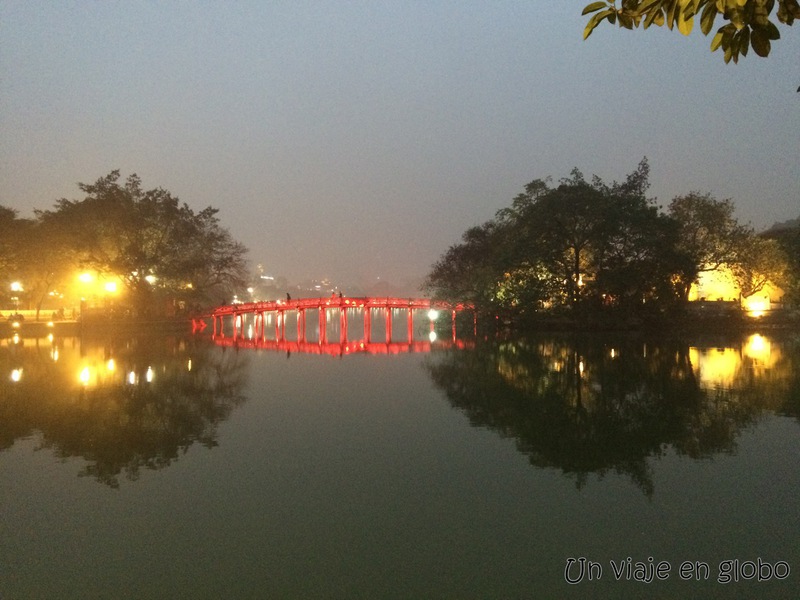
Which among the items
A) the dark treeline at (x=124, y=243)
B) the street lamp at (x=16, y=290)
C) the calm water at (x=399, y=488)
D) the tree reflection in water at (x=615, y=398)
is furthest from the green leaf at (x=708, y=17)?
the street lamp at (x=16, y=290)

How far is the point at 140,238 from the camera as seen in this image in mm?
33031

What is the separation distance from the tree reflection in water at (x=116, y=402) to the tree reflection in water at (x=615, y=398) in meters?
4.97

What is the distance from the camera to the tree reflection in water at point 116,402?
8.87 metres

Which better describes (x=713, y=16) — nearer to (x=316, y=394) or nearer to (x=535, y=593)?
(x=535, y=593)

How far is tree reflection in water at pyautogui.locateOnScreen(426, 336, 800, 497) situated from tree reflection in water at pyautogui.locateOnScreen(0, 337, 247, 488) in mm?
4974

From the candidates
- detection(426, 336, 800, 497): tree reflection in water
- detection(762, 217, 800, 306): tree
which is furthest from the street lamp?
detection(762, 217, 800, 306): tree

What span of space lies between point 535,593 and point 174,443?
6.24m

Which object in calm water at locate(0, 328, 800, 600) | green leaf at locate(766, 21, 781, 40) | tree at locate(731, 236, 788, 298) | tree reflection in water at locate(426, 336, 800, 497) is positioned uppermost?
tree at locate(731, 236, 788, 298)

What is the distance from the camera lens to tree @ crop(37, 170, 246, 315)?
1264 inches

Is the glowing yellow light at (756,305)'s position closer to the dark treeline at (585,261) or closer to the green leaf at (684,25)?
the dark treeline at (585,261)

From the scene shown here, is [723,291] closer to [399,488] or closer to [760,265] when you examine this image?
[760,265]

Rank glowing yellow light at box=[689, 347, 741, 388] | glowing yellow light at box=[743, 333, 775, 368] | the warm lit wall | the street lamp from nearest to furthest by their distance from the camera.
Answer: glowing yellow light at box=[689, 347, 741, 388] → glowing yellow light at box=[743, 333, 775, 368] → the street lamp → the warm lit wall

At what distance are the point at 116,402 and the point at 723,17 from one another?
39.3 feet

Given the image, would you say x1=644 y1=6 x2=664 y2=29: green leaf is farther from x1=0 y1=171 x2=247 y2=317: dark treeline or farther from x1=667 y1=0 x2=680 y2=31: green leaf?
x1=0 y1=171 x2=247 y2=317: dark treeline
